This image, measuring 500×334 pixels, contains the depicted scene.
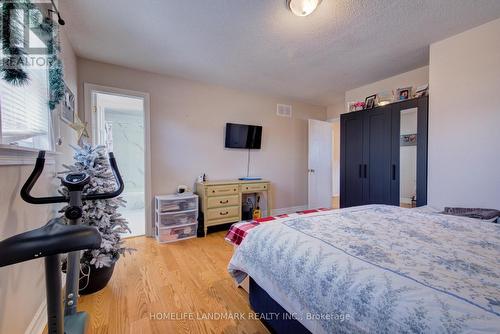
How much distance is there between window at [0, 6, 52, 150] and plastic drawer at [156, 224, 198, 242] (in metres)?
1.70

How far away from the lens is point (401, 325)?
0.66 metres

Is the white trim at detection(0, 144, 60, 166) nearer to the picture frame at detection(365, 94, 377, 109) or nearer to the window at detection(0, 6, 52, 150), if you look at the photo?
the window at detection(0, 6, 52, 150)

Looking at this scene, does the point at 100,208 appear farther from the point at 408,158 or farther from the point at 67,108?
the point at 408,158

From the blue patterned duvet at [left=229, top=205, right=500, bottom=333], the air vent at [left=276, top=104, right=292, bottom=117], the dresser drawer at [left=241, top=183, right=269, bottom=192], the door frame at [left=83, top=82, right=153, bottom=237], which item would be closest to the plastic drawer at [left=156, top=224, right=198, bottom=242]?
the door frame at [left=83, top=82, right=153, bottom=237]

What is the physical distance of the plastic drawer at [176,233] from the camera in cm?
298

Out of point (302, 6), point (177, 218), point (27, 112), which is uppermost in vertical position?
point (302, 6)

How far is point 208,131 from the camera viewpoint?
3629mm

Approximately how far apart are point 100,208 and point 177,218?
1.36 m

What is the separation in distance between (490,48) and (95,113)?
4.43 metres

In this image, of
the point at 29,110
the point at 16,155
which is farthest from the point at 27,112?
the point at 16,155

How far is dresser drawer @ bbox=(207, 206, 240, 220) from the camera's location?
326 cm

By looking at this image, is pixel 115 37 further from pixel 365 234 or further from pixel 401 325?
pixel 401 325

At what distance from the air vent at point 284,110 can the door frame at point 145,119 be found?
2.44 meters

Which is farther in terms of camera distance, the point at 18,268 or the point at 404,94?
the point at 404,94
